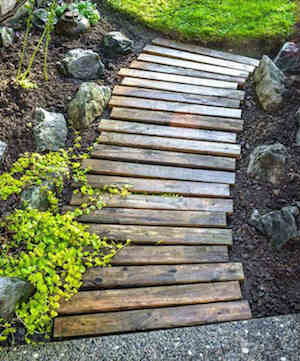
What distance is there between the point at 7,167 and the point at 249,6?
14.1 feet

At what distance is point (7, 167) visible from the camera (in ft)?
11.3

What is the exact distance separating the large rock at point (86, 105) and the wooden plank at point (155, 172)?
1.64ft

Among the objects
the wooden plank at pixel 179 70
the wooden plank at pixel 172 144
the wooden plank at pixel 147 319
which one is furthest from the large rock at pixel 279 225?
the wooden plank at pixel 179 70

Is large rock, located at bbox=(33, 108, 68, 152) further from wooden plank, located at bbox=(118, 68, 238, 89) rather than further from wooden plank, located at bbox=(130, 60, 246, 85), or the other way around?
wooden plank, located at bbox=(130, 60, 246, 85)

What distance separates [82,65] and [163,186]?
5.89 feet

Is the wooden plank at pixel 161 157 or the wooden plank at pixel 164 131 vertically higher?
the wooden plank at pixel 164 131

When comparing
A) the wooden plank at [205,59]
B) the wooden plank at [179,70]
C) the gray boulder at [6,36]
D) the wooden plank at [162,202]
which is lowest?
the wooden plank at [162,202]

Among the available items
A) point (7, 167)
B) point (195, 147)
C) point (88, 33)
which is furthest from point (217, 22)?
Answer: point (7, 167)

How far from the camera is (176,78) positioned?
4820mm

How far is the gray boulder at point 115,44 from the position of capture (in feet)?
16.1

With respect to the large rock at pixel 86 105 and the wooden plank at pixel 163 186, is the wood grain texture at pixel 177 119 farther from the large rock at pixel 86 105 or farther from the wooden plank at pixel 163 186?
the wooden plank at pixel 163 186

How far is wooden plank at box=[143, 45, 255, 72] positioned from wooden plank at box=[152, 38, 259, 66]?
62 millimetres

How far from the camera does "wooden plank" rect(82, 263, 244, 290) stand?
9.27 feet

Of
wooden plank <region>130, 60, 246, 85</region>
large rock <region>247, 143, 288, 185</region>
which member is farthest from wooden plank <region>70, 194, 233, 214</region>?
wooden plank <region>130, 60, 246, 85</region>
